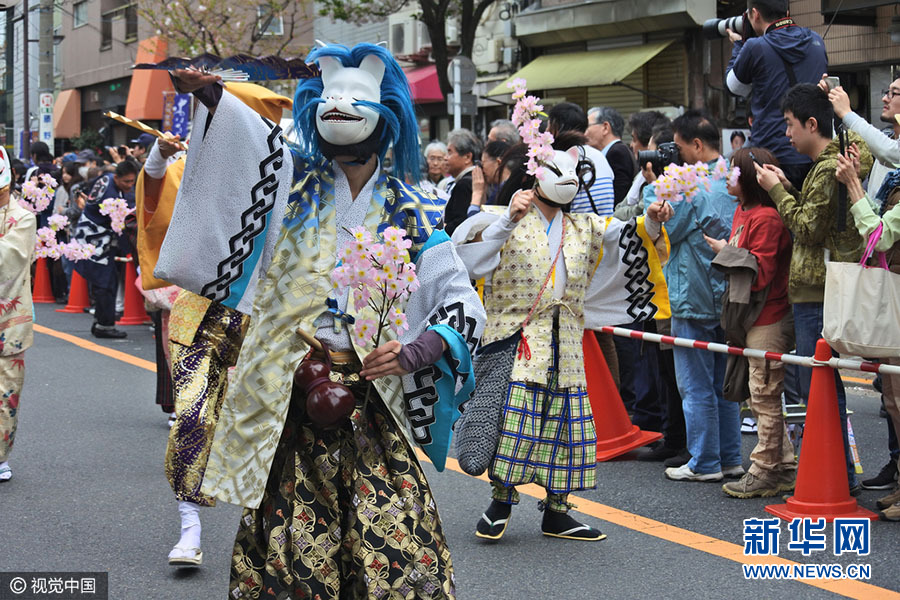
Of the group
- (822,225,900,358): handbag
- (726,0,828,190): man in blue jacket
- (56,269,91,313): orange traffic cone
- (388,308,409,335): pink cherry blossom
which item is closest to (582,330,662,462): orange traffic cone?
(726,0,828,190): man in blue jacket

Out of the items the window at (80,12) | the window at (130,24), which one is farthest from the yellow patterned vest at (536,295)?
the window at (80,12)

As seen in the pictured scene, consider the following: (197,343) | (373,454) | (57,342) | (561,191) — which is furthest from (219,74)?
(57,342)

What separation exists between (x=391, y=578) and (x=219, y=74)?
4.87ft

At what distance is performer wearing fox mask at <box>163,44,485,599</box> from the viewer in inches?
129

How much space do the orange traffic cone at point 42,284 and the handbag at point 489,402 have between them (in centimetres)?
1294

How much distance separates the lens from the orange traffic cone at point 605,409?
6.91 meters

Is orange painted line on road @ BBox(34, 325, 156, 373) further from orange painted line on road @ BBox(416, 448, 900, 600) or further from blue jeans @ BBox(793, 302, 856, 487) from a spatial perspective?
blue jeans @ BBox(793, 302, 856, 487)

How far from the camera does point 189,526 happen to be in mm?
4934

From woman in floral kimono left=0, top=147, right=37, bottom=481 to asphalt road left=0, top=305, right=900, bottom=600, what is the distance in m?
0.37

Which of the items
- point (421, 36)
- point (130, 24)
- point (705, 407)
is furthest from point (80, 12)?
point (705, 407)

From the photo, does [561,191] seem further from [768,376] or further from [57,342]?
[57,342]

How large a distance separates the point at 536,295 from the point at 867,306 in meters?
1.45

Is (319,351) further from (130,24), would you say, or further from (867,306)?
(130,24)

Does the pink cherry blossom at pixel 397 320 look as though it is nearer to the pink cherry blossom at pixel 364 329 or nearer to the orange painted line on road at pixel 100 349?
the pink cherry blossom at pixel 364 329
